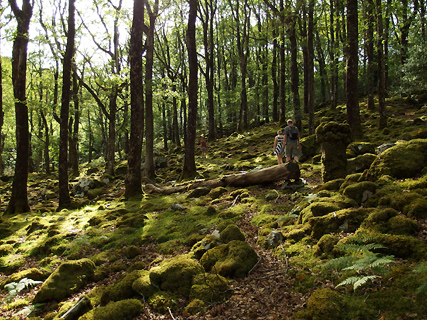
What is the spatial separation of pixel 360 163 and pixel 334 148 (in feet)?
3.46

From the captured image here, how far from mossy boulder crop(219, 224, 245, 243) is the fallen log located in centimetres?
395

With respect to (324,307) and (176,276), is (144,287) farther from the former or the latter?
(324,307)

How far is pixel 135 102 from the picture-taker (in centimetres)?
1183

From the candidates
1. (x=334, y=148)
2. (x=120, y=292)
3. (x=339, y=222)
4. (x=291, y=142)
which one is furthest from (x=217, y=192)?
(x=120, y=292)

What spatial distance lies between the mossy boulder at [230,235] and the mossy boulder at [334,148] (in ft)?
11.8

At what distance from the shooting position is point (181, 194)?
38.1ft

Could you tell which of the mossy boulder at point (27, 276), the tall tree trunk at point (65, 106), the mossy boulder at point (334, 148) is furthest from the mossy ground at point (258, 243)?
the tall tree trunk at point (65, 106)

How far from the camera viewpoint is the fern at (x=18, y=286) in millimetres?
5176

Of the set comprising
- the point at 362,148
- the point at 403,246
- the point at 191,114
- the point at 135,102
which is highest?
the point at 135,102

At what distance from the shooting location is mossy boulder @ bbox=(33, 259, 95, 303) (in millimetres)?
4723

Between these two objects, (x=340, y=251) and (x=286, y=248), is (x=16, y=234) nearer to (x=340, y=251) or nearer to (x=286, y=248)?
(x=286, y=248)

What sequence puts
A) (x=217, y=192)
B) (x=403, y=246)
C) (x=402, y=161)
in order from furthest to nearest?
1. (x=217, y=192)
2. (x=402, y=161)
3. (x=403, y=246)

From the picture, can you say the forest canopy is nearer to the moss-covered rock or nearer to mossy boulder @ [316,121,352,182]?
mossy boulder @ [316,121,352,182]

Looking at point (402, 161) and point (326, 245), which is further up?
point (402, 161)
